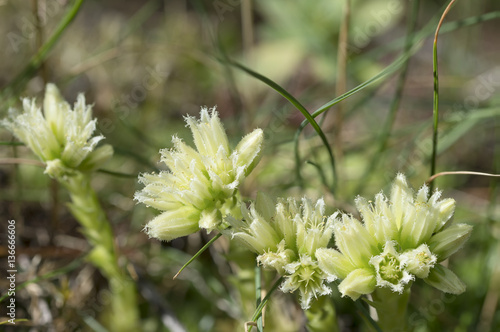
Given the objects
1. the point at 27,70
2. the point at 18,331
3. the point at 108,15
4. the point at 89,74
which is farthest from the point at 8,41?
the point at 18,331

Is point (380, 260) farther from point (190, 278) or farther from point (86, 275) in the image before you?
point (86, 275)

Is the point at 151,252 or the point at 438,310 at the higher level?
the point at 151,252

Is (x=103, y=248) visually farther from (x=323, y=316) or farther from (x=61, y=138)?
(x=323, y=316)

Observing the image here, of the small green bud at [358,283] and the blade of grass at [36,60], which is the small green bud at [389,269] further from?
the blade of grass at [36,60]

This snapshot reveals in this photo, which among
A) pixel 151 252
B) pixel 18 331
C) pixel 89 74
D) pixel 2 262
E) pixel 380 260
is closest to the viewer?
pixel 380 260

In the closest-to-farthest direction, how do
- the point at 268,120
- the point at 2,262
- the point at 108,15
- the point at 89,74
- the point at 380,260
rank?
the point at 380,260
the point at 2,262
the point at 268,120
the point at 89,74
the point at 108,15

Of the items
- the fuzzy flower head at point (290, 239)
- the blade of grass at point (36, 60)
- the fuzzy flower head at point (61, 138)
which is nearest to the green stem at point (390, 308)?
the fuzzy flower head at point (290, 239)

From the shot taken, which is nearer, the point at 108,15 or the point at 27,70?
the point at 27,70
